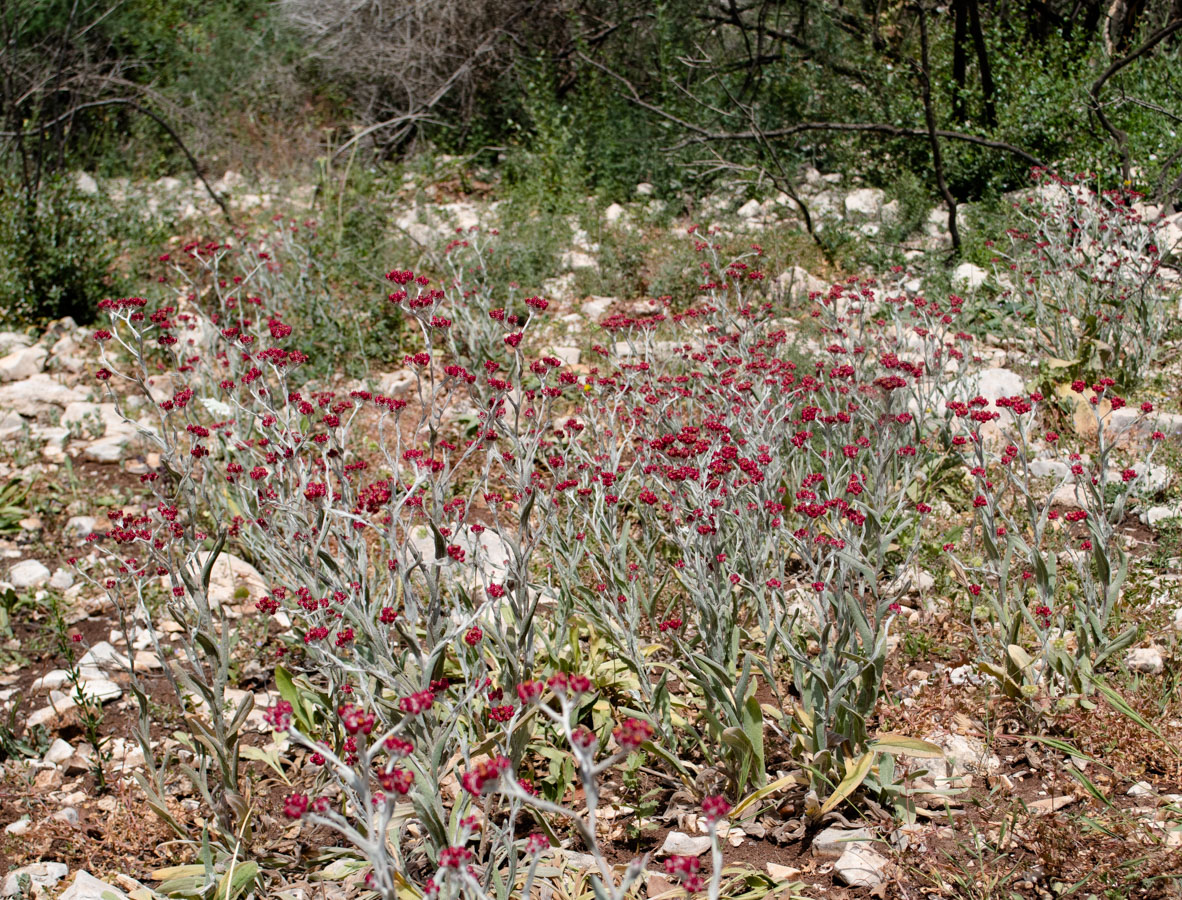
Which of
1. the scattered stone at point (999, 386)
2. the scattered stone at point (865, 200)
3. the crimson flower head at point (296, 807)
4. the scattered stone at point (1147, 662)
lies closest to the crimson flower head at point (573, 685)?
the crimson flower head at point (296, 807)

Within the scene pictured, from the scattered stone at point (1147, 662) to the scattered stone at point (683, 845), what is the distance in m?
1.64

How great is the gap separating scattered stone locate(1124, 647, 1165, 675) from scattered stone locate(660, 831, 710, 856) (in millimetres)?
1637

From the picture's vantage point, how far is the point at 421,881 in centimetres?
257

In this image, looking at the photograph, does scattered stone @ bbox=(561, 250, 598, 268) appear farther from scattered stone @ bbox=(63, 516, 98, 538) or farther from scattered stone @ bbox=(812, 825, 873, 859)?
scattered stone @ bbox=(812, 825, 873, 859)

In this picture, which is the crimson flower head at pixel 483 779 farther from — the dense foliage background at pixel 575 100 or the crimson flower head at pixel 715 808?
the dense foliage background at pixel 575 100

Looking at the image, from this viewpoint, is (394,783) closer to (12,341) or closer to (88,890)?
(88,890)

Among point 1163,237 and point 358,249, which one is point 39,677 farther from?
point 1163,237

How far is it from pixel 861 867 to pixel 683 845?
0.48 meters

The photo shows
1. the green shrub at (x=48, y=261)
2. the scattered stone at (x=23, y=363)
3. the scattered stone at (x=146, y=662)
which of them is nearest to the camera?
the scattered stone at (x=146, y=662)

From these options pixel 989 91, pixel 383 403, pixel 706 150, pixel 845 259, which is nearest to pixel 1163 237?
pixel 845 259

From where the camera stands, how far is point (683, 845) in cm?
263

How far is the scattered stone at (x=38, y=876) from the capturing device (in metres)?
2.61

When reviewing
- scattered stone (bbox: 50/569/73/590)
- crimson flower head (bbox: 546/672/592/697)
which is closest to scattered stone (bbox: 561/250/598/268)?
scattered stone (bbox: 50/569/73/590)

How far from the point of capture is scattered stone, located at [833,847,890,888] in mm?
2416
